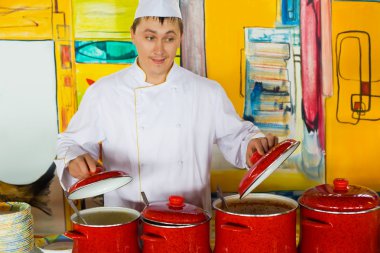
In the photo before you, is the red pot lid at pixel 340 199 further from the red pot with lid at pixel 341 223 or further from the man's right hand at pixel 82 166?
the man's right hand at pixel 82 166

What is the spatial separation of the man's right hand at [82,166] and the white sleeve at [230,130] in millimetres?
580

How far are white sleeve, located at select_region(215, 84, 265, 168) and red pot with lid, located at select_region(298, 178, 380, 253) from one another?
1.70ft

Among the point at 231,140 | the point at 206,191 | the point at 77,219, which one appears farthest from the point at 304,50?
the point at 77,219

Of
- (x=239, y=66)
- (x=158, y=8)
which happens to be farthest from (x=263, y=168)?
(x=239, y=66)

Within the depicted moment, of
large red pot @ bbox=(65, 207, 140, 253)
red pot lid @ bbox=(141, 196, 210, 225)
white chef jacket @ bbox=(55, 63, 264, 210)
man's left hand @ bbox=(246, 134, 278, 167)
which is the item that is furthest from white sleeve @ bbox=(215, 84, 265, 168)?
large red pot @ bbox=(65, 207, 140, 253)

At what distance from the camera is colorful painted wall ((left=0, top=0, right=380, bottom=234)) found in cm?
212

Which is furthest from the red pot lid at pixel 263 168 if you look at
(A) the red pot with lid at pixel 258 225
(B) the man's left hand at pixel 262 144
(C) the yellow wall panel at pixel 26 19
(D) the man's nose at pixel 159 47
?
(C) the yellow wall panel at pixel 26 19

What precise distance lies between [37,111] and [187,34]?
2.41 ft

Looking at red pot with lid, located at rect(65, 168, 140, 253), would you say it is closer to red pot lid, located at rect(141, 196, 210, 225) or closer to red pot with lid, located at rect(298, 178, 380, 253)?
red pot lid, located at rect(141, 196, 210, 225)

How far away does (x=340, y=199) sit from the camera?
1.35 m

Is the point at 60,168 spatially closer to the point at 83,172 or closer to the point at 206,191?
the point at 83,172

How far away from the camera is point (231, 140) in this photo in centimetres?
195

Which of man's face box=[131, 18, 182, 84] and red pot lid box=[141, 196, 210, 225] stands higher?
man's face box=[131, 18, 182, 84]

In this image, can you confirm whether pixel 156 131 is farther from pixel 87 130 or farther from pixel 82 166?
pixel 82 166
